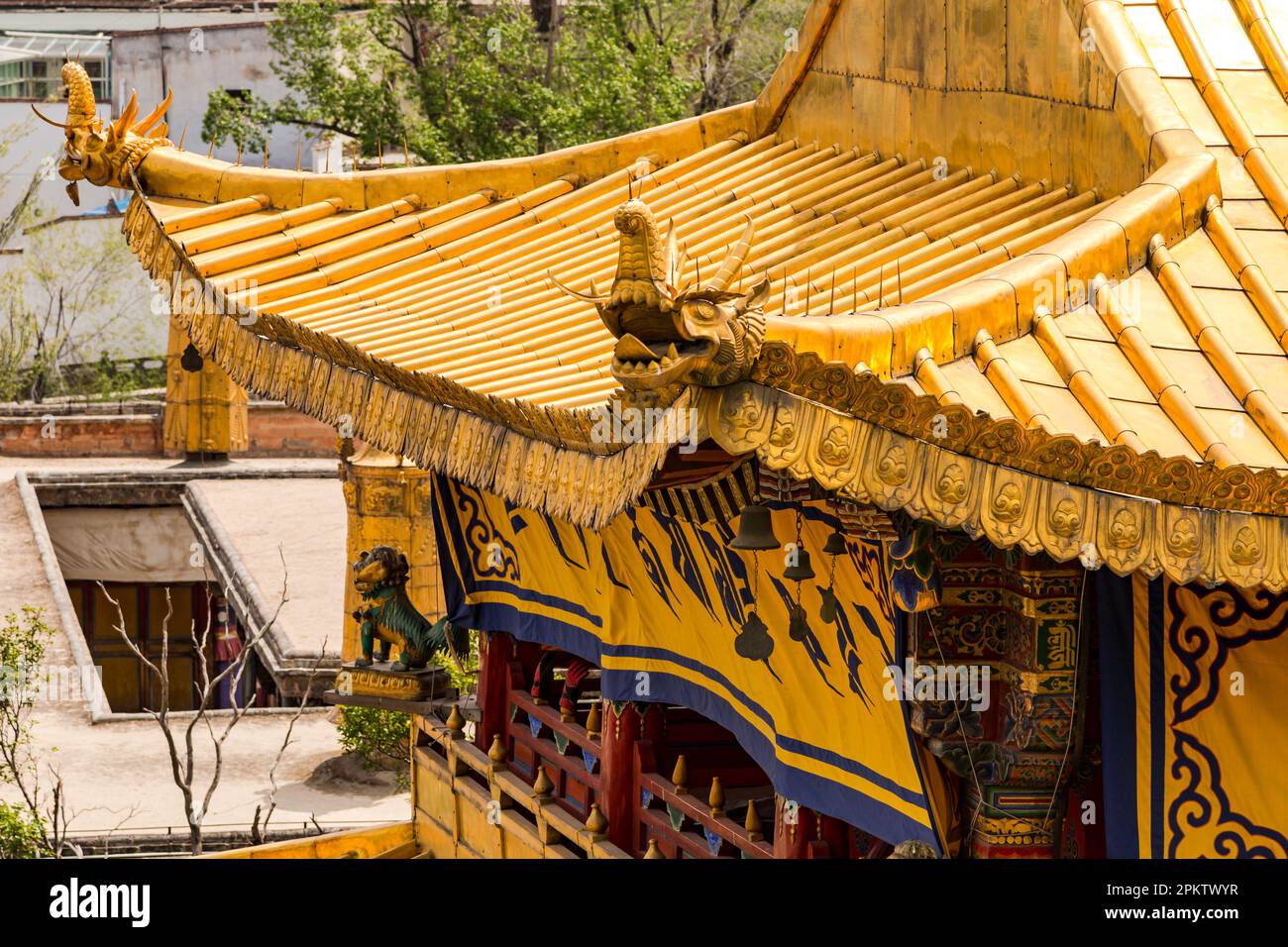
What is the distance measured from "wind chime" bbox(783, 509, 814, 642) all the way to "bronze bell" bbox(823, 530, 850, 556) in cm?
17

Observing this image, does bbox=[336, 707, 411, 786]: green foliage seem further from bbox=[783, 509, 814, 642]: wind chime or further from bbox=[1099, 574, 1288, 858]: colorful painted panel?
bbox=[1099, 574, 1288, 858]: colorful painted panel

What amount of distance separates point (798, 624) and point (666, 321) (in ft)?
6.97

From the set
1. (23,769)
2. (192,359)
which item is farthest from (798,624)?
(23,769)

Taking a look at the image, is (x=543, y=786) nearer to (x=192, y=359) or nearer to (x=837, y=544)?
(x=192, y=359)

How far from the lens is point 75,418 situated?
115 feet

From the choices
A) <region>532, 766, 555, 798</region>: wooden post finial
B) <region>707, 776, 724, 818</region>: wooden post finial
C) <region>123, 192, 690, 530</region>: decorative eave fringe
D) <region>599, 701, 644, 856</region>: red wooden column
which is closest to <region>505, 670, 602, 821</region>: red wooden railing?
<region>532, 766, 555, 798</region>: wooden post finial

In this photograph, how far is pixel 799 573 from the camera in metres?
7.29

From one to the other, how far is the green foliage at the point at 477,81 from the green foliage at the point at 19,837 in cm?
1726

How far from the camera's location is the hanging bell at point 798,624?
24.0 ft

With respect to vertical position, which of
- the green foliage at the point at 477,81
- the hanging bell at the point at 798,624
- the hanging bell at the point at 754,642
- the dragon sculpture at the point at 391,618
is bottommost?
the dragon sculpture at the point at 391,618

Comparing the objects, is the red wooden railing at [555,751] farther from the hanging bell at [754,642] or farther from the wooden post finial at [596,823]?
the hanging bell at [754,642]

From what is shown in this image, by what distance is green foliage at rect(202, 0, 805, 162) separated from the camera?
32250mm

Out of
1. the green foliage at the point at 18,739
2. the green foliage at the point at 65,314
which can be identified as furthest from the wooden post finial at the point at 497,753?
the green foliage at the point at 65,314
